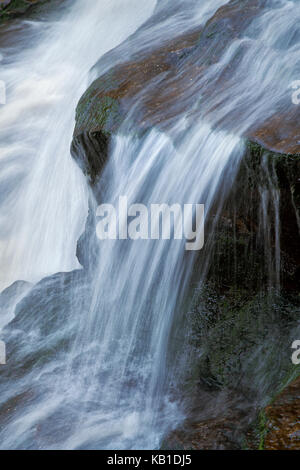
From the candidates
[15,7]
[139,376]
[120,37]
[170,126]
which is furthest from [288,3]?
[15,7]

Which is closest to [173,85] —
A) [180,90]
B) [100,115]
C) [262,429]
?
[180,90]

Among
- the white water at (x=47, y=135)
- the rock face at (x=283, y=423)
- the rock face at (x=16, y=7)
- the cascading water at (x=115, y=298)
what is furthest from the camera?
the rock face at (x=16, y=7)

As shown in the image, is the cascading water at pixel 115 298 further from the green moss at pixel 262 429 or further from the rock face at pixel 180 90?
the green moss at pixel 262 429

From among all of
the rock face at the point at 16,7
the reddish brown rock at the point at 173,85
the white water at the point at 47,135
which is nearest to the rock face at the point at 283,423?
the reddish brown rock at the point at 173,85

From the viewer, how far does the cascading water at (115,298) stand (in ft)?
14.2

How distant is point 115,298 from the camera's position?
17.3 feet

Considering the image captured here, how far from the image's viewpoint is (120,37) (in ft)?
31.7

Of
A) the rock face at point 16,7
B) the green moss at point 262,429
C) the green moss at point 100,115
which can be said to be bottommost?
the green moss at point 262,429

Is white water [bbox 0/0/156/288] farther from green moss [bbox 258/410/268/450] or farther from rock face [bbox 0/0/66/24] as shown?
green moss [bbox 258/410/268/450]

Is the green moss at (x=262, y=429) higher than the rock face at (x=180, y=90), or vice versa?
the rock face at (x=180, y=90)

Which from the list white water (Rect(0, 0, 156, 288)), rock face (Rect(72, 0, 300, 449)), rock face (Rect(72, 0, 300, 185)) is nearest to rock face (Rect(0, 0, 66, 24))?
white water (Rect(0, 0, 156, 288))

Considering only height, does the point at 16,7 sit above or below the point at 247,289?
above

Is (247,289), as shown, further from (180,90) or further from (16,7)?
(16,7)

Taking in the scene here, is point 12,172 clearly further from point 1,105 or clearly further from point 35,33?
point 35,33
